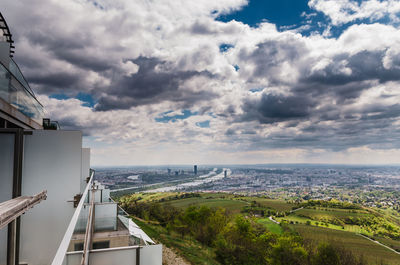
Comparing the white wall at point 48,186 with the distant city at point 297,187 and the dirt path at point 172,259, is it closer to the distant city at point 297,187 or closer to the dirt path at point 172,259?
the dirt path at point 172,259

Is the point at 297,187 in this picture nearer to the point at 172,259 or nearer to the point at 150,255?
the point at 172,259

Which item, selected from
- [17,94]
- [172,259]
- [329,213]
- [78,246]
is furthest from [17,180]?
[329,213]

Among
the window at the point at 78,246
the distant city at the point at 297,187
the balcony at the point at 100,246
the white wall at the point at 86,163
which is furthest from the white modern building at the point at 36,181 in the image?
the distant city at the point at 297,187

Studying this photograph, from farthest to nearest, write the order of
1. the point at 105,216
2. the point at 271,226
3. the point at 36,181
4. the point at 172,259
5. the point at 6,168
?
the point at 271,226, the point at 172,259, the point at 36,181, the point at 6,168, the point at 105,216

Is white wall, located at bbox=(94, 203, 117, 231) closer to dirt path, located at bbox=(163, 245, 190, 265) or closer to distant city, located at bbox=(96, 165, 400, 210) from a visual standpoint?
dirt path, located at bbox=(163, 245, 190, 265)

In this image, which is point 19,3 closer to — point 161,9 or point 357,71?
point 161,9

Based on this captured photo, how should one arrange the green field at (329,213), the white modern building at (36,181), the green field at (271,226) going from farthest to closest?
the green field at (329,213)
the green field at (271,226)
the white modern building at (36,181)

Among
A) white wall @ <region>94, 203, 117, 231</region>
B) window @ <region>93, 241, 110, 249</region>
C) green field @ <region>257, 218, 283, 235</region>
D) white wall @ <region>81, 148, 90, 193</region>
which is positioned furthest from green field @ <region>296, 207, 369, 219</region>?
window @ <region>93, 241, 110, 249</region>
